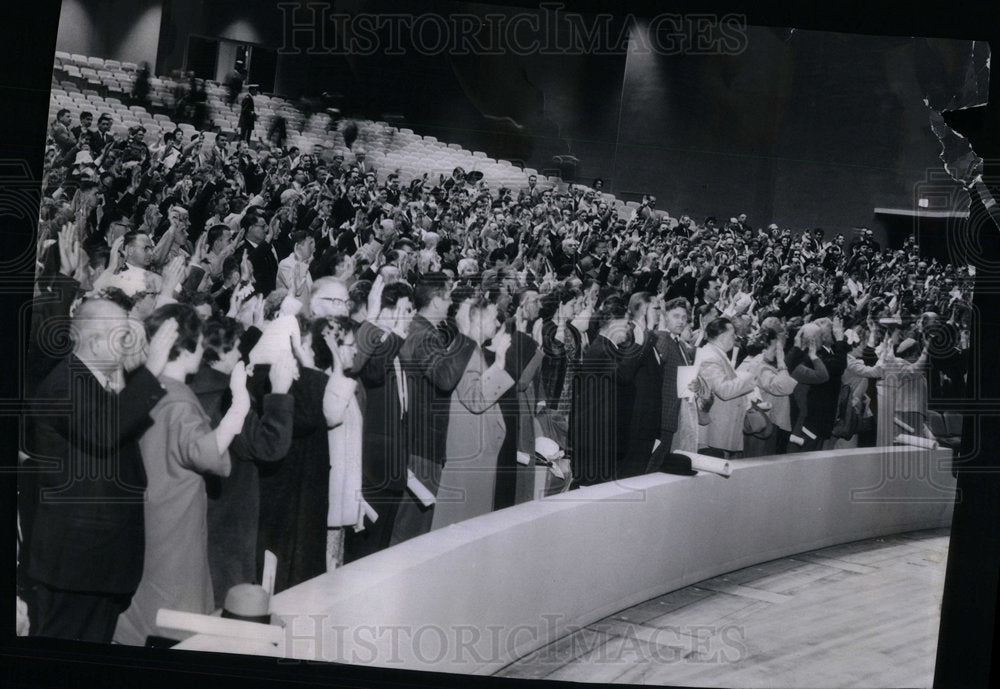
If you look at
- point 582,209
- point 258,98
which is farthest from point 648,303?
point 258,98

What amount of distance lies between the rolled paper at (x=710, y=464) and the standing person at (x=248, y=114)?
226 centimetres

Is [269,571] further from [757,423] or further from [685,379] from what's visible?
[757,423]

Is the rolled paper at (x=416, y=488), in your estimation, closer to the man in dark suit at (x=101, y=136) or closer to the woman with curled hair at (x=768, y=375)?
the woman with curled hair at (x=768, y=375)

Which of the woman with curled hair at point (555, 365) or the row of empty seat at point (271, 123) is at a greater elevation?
the row of empty seat at point (271, 123)

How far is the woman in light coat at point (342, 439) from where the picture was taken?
13.1ft

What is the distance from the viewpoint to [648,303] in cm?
423

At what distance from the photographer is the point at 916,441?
4316 millimetres

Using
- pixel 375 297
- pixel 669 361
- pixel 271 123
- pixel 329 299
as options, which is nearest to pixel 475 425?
pixel 375 297

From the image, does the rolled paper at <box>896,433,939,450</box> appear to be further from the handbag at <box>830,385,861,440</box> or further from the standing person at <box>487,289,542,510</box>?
the standing person at <box>487,289,542,510</box>

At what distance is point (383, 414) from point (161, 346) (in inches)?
35.6

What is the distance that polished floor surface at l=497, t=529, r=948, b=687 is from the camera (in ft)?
13.5

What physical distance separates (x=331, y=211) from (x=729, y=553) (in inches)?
89.9

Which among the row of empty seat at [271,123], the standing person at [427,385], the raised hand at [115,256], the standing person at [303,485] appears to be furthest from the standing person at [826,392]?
the raised hand at [115,256]

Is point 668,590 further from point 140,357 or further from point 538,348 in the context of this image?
point 140,357
